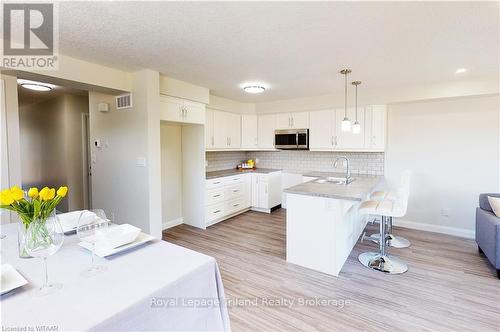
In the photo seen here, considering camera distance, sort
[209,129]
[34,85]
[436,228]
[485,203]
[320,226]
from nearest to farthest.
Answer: [320,226] → [485,203] → [34,85] → [436,228] → [209,129]

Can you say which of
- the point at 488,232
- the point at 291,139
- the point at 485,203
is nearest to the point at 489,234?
the point at 488,232

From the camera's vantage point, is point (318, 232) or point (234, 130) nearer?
point (318, 232)

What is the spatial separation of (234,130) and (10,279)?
4330 mm

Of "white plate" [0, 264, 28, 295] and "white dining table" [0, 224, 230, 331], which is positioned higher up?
"white plate" [0, 264, 28, 295]

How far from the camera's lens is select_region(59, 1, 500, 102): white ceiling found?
181cm

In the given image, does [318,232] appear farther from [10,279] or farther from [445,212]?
[445,212]

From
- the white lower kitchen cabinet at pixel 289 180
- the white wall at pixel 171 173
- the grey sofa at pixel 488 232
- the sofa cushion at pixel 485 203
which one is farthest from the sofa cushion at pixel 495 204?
the white wall at pixel 171 173

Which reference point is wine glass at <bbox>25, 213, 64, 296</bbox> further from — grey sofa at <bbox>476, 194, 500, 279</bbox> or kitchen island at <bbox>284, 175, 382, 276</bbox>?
grey sofa at <bbox>476, 194, 500, 279</bbox>

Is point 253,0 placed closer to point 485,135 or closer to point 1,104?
point 1,104

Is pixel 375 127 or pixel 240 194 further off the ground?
pixel 375 127

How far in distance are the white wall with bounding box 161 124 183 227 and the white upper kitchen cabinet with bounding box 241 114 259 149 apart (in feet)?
4.69

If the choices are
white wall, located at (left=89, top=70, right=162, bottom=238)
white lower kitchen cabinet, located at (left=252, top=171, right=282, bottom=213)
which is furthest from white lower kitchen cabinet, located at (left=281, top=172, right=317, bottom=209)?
white wall, located at (left=89, top=70, right=162, bottom=238)

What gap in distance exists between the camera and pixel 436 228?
13.3 feet

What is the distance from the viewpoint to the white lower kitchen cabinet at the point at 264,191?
5.14 m
